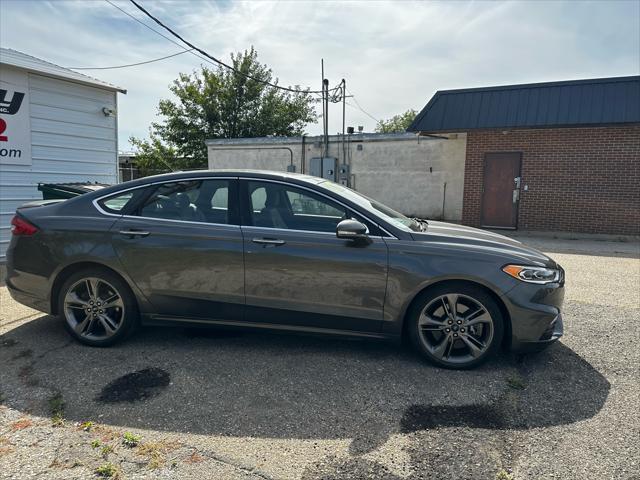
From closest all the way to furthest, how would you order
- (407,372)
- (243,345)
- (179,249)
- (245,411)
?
(245,411) < (407,372) < (179,249) < (243,345)

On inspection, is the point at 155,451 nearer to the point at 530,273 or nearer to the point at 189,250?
the point at 189,250

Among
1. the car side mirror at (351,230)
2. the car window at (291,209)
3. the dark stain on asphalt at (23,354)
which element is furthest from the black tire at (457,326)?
the dark stain on asphalt at (23,354)

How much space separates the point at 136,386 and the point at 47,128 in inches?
271

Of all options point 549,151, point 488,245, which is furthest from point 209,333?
point 549,151

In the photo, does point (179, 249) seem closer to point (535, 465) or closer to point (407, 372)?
point (407, 372)

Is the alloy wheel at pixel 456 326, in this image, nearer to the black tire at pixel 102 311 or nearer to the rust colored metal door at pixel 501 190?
the black tire at pixel 102 311

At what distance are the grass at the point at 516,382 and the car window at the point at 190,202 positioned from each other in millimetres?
2542

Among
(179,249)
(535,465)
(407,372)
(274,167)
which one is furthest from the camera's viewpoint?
(274,167)

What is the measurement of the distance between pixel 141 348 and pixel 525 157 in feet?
37.5

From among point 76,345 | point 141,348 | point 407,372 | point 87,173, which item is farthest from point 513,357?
point 87,173

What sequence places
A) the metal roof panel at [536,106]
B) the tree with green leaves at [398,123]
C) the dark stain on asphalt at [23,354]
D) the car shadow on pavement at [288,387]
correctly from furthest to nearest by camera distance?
1. the tree with green leaves at [398,123]
2. the metal roof panel at [536,106]
3. the dark stain on asphalt at [23,354]
4. the car shadow on pavement at [288,387]

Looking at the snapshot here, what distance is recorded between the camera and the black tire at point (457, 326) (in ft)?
11.7

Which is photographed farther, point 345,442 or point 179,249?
point 179,249

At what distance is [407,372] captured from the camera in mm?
3574
